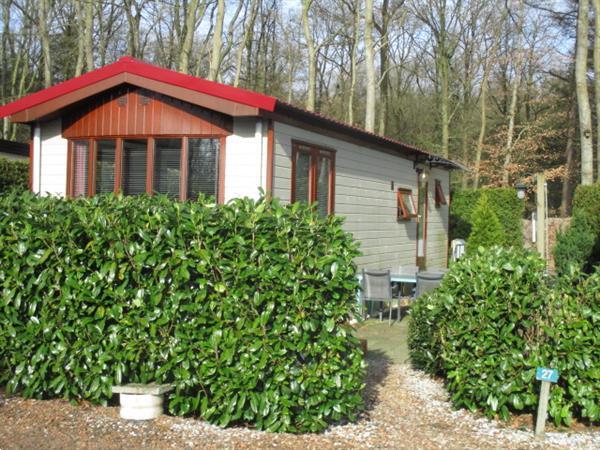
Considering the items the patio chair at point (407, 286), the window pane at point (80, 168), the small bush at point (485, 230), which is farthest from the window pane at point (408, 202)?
the window pane at point (80, 168)

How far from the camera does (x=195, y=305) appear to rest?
449 centimetres

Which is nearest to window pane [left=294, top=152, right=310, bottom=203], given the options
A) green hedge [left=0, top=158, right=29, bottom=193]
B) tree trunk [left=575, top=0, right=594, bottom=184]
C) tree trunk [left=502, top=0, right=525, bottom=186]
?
green hedge [left=0, top=158, right=29, bottom=193]

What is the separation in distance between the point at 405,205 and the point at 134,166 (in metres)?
6.47

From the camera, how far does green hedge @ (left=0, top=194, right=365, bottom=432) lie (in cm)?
445

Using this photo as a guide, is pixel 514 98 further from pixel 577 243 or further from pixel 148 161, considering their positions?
pixel 148 161

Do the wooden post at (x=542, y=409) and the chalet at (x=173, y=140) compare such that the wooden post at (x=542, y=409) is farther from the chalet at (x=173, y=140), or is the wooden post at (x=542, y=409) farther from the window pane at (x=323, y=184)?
the window pane at (x=323, y=184)

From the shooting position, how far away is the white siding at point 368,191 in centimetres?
862

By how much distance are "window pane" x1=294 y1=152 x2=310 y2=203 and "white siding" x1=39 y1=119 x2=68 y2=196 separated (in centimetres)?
327

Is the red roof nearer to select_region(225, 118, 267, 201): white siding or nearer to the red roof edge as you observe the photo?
the red roof edge

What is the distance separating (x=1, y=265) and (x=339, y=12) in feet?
77.9

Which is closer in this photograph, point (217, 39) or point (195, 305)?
point (195, 305)

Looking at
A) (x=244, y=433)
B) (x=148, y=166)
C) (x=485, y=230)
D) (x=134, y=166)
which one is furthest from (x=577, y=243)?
(x=244, y=433)

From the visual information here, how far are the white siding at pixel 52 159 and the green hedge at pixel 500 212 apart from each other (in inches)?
509

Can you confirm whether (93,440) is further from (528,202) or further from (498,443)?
(528,202)
